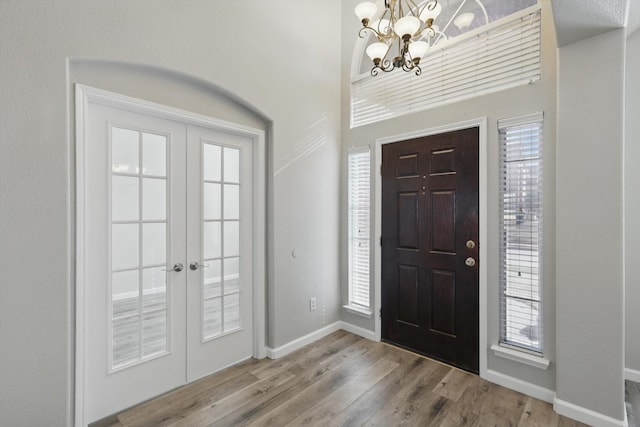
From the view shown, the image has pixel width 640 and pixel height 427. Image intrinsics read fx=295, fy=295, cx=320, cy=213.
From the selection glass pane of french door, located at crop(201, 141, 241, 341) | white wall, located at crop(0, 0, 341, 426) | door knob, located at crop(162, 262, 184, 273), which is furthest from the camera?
glass pane of french door, located at crop(201, 141, 241, 341)

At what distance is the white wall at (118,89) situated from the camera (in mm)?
1627

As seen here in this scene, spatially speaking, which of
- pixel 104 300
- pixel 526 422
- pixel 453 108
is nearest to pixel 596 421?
pixel 526 422

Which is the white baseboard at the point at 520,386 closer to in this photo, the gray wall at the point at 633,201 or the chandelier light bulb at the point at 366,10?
the gray wall at the point at 633,201

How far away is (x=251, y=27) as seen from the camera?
2699 mm

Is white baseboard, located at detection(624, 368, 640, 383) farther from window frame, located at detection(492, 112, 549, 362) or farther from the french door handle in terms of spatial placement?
the french door handle

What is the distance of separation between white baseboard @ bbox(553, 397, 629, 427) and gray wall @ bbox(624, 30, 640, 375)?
0.87 m

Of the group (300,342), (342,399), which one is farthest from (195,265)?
(342,399)

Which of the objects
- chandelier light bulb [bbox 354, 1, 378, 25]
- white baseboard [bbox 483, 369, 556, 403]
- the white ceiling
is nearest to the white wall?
chandelier light bulb [bbox 354, 1, 378, 25]

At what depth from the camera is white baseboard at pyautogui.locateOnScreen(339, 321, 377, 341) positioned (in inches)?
131

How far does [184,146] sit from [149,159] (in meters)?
0.29

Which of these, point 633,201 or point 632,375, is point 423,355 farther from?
point 633,201

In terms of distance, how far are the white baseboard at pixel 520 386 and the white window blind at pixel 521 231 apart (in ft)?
0.88

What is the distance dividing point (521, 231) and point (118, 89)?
3210 mm

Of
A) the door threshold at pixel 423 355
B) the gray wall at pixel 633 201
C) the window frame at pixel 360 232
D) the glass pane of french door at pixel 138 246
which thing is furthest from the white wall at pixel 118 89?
the gray wall at pixel 633 201
